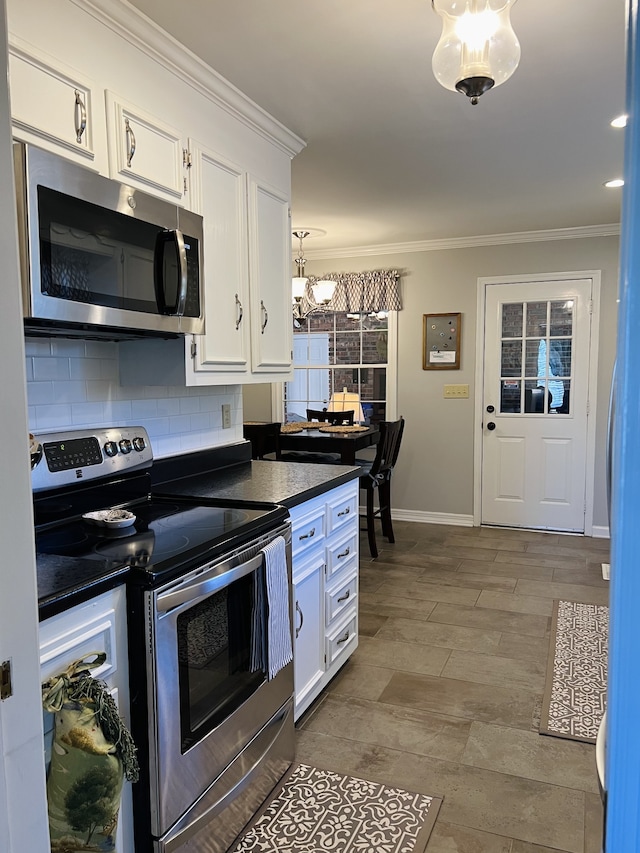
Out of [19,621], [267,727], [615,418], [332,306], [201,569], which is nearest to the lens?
[615,418]

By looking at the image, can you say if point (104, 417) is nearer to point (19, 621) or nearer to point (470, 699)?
point (19, 621)

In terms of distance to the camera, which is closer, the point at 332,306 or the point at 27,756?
the point at 27,756

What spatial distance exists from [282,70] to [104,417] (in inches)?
56.9

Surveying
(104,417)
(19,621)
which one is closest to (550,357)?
(104,417)

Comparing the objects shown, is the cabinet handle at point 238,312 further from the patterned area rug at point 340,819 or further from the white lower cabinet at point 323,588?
the patterned area rug at point 340,819

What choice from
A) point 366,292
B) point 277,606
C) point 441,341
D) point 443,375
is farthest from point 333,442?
point 277,606

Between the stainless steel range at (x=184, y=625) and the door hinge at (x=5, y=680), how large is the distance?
0.52 m

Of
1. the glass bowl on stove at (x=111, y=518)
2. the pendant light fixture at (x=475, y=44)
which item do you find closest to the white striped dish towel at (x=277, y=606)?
the glass bowl on stove at (x=111, y=518)

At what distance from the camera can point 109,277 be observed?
1696 millimetres

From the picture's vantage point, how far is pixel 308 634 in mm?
2367

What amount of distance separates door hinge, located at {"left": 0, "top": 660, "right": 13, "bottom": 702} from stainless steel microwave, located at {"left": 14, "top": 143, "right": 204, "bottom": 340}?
2.74ft

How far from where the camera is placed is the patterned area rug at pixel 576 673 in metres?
2.41

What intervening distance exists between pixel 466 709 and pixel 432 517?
3048 millimetres

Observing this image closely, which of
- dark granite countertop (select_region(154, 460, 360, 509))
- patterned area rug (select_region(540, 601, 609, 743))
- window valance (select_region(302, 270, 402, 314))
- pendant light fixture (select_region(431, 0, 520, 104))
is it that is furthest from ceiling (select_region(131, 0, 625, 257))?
patterned area rug (select_region(540, 601, 609, 743))
